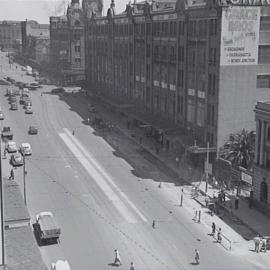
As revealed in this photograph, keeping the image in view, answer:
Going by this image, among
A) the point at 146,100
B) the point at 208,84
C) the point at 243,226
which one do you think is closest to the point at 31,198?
the point at 243,226

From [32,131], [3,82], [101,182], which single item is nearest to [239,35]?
[101,182]

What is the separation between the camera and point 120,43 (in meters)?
113

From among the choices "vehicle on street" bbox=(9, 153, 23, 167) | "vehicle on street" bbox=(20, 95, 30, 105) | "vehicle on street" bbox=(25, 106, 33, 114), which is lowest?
"vehicle on street" bbox=(9, 153, 23, 167)

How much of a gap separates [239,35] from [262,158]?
1952cm

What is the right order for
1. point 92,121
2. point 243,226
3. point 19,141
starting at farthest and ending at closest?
1. point 92,121
2. point 19,141
3. point 243,226

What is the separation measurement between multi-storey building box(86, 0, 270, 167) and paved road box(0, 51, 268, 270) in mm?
11573

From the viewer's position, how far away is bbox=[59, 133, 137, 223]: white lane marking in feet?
182

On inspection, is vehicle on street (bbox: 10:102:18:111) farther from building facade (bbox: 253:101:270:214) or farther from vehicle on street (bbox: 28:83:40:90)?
building facade (bbox: 253:101:270:214)

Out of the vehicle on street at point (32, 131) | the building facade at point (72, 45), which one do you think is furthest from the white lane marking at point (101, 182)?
the building facade at point (72, 45)

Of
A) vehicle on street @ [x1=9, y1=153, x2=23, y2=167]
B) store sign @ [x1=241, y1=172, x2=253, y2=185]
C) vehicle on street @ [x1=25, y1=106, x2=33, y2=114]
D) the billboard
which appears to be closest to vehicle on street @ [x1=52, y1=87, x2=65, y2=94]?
vehicle on street @ [x1=25, y1=106, x2=33, y2=114]

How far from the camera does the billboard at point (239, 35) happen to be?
69.2m

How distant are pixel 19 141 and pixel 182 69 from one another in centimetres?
2830

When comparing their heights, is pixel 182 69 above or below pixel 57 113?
above

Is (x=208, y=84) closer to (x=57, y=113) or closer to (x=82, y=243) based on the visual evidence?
(x=82, y=243)
